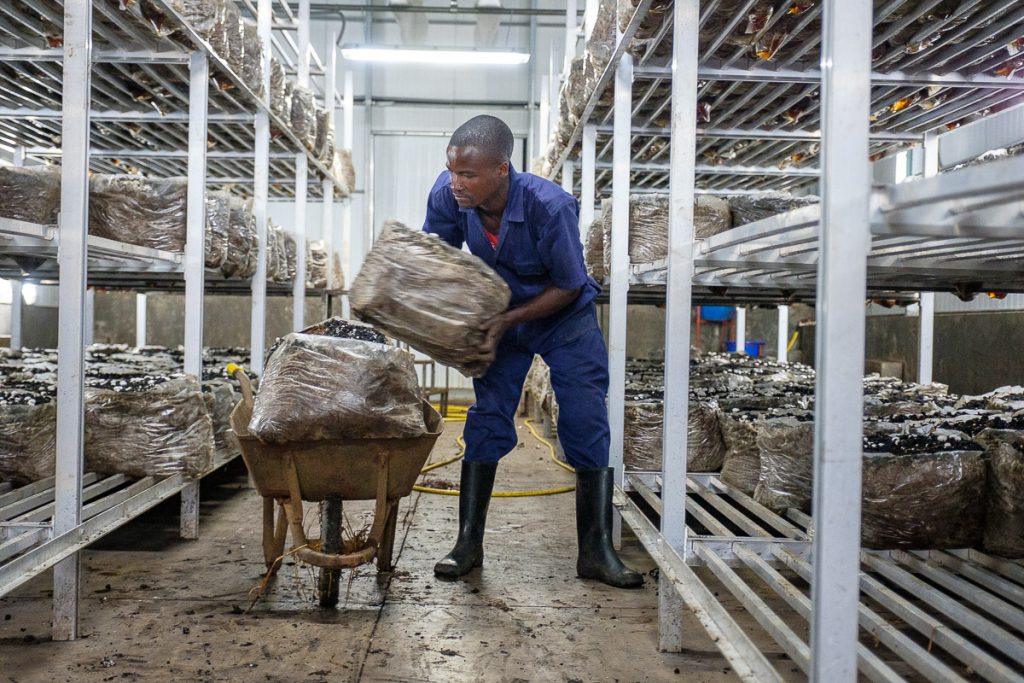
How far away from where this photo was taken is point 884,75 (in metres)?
3.90

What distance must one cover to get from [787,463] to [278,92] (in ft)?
15.3

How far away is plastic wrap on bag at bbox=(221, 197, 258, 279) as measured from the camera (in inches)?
188

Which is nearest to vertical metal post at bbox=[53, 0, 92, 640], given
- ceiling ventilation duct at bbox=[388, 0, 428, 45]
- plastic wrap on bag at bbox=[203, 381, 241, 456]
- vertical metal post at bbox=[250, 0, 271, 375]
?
plastic wrap on bag at bbox=[203, 381, 241, 456]

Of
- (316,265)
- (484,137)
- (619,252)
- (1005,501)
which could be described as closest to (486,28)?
(316,265)

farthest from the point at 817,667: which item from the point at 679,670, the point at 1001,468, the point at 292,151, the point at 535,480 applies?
the point at 292,151

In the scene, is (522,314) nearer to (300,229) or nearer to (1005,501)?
(1005,501)

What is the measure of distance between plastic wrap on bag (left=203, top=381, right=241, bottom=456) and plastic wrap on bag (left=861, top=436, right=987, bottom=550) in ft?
11.1

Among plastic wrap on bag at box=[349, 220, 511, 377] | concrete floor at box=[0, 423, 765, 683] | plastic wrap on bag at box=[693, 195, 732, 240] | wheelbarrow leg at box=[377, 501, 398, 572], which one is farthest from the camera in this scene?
plastic wrap on bag at box=[693, 195, 732, 240]

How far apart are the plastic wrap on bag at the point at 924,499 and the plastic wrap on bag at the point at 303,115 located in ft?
18.3

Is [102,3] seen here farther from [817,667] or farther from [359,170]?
[359,170]

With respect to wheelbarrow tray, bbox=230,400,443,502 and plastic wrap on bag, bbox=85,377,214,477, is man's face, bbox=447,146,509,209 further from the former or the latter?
plastic wrap on bag, bbox=85,377,214,477

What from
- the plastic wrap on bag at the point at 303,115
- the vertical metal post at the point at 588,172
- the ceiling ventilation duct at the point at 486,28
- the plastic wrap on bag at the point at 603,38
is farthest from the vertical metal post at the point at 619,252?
the ceiling ventilation duct at the point at 486,28

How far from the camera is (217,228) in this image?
4496mm

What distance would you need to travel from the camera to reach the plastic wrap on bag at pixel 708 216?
383 cm
